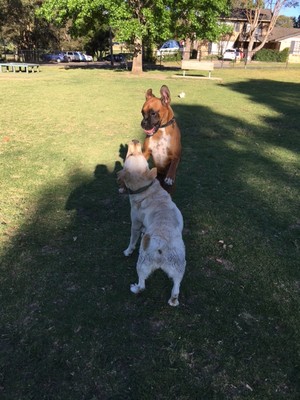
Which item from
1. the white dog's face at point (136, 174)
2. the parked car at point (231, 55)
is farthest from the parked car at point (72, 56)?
the white dog's face at point (136, 174)

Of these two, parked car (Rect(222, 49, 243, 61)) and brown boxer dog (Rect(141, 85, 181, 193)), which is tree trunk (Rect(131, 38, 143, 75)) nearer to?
brown boxer dog (Rect(141, 85, 181, 193))

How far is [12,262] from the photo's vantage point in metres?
3.78

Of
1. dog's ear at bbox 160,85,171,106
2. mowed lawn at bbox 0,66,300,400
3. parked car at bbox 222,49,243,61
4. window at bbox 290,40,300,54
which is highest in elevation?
window at bbox 290,40,300,54

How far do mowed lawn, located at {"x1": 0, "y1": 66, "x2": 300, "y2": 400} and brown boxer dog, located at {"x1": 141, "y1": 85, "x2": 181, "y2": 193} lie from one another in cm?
104

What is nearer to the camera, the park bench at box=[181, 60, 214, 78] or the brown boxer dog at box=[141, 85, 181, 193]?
the brown boxer dog at box=[141, 85, 181, 193]

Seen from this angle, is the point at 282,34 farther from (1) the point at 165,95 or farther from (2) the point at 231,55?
(1) the point at 165,95

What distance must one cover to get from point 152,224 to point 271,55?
192 ft

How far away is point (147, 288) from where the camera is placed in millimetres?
3396

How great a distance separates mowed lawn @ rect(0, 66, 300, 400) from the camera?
8.23 feet

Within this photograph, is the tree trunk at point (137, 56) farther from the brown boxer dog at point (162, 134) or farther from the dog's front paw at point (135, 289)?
the dog's front paw at point (135, 289)

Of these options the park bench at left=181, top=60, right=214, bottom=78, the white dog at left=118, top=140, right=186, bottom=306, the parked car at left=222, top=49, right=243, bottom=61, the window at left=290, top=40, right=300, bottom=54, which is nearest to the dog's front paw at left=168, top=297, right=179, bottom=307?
the white dog at left=118, top=140, right=186, bottom=306

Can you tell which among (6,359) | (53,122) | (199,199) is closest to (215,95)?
(53,122)

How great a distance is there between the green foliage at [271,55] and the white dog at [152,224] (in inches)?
2262

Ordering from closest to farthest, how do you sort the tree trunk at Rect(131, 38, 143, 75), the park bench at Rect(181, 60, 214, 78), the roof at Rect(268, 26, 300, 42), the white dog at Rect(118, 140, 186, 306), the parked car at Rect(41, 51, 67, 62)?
1. the white dog at Rect(118, 140, 186, 306)
2. the park bench at Rect(181, 60, 214, 78)
3. the tree trunk at Rect(131, 38, 143, 75)
4. the parked car at Rect(41, 51, 67, 62)
5. the roof at Rect(268, 26, 300, 42)
